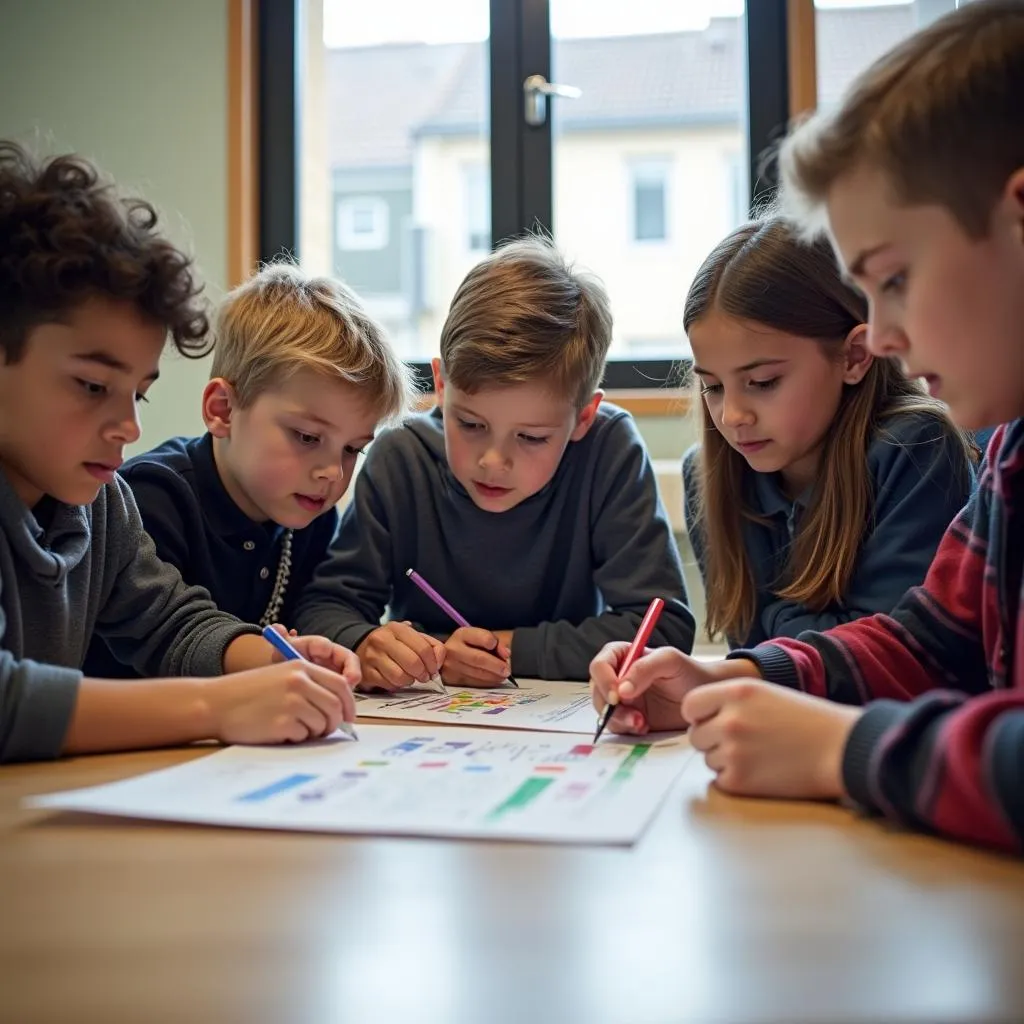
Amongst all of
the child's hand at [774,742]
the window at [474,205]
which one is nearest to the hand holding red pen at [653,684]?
the child's hand at [774,742]

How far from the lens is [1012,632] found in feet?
2.75

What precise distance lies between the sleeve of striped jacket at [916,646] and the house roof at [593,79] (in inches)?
68.9

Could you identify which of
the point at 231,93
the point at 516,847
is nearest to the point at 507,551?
the point at 516,847

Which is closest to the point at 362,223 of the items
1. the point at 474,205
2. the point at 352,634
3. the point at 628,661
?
the point at 474,205

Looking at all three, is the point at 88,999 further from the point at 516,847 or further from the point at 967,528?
the point at 967,528

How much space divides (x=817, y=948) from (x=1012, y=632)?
19.9 inches

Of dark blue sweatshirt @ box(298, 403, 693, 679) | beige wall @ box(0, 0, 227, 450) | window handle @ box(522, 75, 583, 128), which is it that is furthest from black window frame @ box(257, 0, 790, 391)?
A: dark blue sweatshirt @ box(298, 403, 693, 679)

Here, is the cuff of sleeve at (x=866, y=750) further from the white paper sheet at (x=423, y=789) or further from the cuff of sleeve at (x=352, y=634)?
the cuff of sleeve at (x=352, y=634)

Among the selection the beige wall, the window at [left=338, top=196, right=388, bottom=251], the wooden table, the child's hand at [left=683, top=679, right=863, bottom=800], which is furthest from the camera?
the window at [left=338, top=196, right=388, bottom=251]

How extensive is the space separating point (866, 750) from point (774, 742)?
0.07m

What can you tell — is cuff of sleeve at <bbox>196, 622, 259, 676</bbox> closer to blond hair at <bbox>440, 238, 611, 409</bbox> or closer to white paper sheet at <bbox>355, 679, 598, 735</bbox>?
white paper sheet at <bbox>355, 679, 598, 735</bbox>

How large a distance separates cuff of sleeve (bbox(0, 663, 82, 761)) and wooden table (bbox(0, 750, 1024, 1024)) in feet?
0.53

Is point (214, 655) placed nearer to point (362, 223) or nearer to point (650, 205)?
point (362, 223)

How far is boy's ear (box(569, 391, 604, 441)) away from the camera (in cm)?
144
